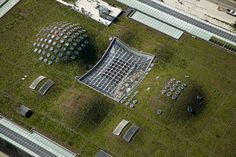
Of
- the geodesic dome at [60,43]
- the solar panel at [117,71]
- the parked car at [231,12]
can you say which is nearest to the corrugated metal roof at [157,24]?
the solar panel at [117,71]

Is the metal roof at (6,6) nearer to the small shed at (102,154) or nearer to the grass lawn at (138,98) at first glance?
the grass lawn at (138,98)

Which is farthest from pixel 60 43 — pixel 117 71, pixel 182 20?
pixel 182 20

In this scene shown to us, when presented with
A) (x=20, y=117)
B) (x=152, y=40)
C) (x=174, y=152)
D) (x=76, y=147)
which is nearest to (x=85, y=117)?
(x=76, y=147)

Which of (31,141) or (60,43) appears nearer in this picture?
(31,141)

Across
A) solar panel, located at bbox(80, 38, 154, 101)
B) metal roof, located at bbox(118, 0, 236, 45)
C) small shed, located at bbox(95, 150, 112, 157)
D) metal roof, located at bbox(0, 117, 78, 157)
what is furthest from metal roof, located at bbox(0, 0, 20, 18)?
small shed, located at bbox(95, 150, 112, 157)

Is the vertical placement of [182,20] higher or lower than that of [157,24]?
higher

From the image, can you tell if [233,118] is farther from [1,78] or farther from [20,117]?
[1,78]

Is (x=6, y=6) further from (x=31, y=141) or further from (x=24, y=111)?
(x=31, y=141)
